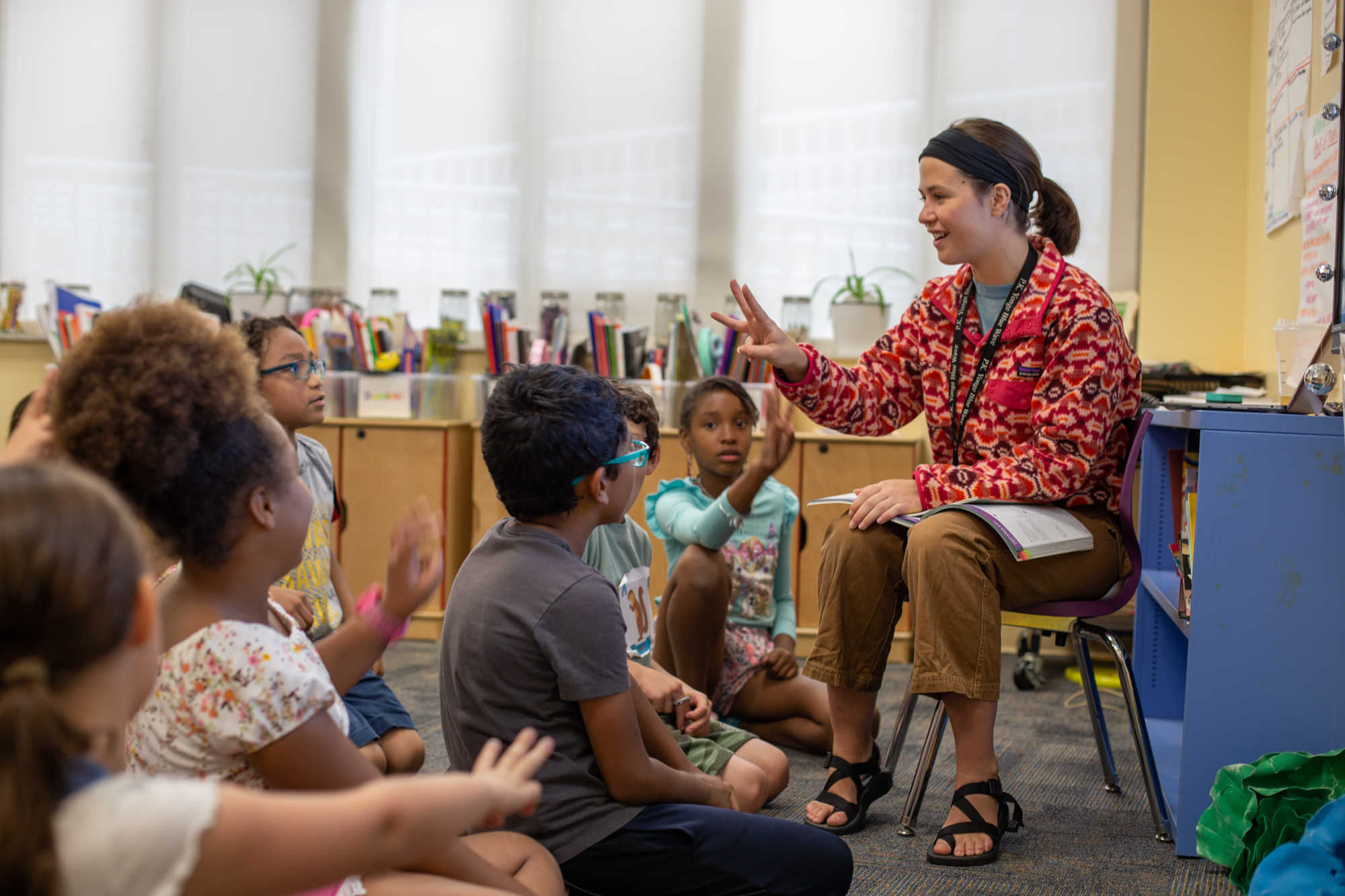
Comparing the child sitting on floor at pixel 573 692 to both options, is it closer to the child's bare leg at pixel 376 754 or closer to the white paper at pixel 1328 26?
the child's bare leg at pixel 376 754

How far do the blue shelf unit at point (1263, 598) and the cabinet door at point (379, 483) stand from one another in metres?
2.37

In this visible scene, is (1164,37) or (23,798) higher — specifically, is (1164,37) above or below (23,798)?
above

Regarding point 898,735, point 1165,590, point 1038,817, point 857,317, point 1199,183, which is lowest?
point 1038,817

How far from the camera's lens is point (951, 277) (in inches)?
74.2

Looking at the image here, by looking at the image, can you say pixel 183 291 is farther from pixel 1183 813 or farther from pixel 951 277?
pixel 1183 813

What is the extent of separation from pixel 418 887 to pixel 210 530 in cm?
36

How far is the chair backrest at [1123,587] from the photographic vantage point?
5.47 feet

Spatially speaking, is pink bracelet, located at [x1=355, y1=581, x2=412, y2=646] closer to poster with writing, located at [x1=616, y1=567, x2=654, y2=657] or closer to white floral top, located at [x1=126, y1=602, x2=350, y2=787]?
white floral top, located at [x1=126, y1=602, x2=350, y2=787]

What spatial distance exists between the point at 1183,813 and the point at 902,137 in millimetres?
2667

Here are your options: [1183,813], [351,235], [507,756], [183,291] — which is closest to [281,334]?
[507,756]

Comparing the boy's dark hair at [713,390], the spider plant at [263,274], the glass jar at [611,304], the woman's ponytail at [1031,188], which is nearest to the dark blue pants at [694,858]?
the woman's ponytail at [1031,188]

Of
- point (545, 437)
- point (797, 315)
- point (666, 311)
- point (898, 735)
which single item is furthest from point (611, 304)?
point (545, 437)

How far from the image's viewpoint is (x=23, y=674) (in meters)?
0.56

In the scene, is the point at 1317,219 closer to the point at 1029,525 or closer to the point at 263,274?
the point at 1029,525
